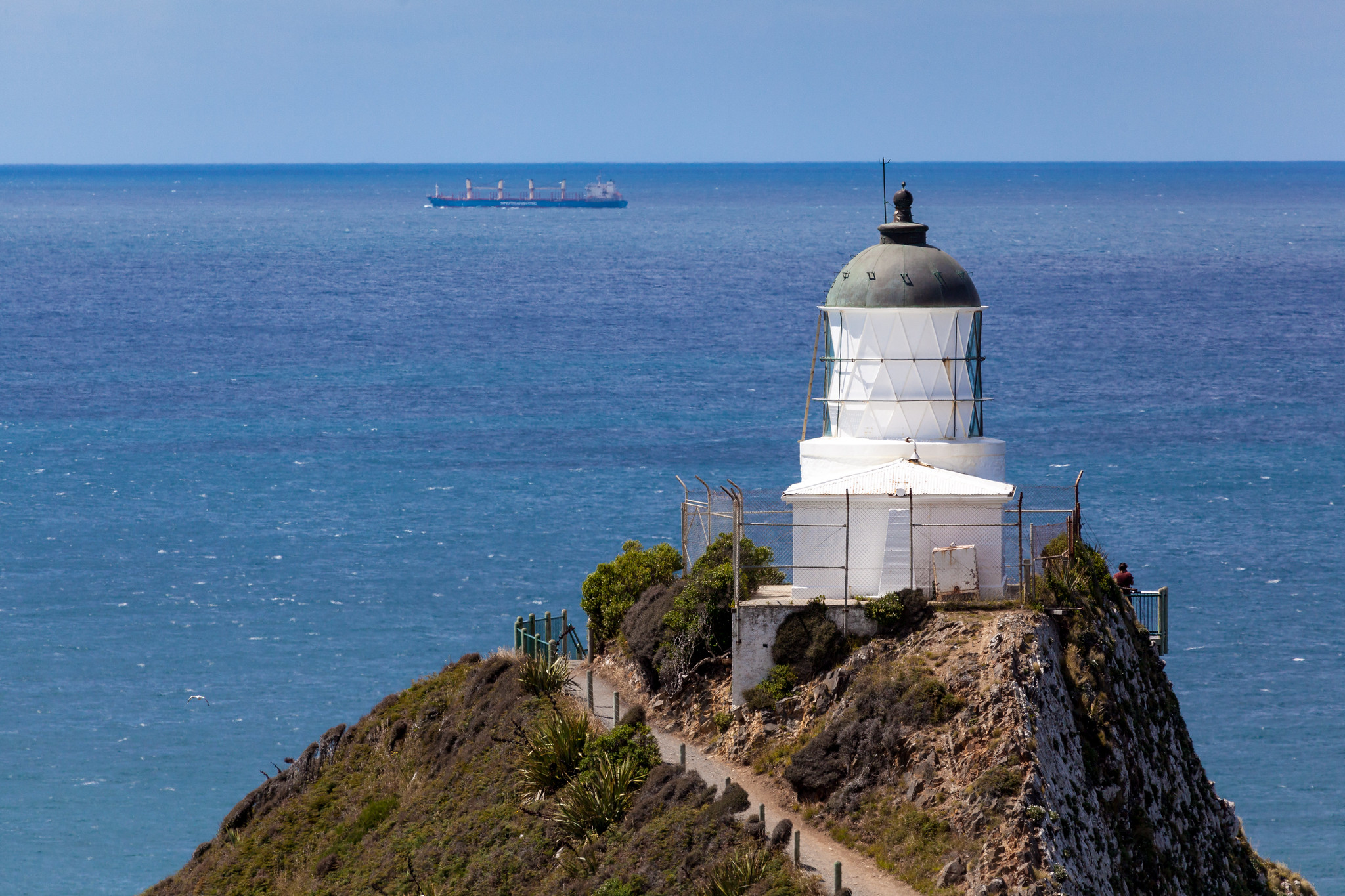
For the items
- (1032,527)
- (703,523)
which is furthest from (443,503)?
(1032,527)

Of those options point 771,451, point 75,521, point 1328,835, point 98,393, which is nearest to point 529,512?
point 771,451

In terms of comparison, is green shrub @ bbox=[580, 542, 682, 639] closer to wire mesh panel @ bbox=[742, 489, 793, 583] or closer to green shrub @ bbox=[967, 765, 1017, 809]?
wire mesh panel @ bbox=[742, 489, 793, 583]

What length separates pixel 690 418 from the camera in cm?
10506

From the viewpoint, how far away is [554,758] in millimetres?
30688

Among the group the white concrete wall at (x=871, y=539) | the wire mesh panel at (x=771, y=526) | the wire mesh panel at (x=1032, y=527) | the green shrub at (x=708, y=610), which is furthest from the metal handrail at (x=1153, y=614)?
the green shrub at (x=708, y=610)

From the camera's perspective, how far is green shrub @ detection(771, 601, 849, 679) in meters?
29.5

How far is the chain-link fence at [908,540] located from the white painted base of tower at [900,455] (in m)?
1.11

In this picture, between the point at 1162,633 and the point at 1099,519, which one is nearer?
the point at 1162,633

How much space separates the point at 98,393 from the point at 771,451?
53291 mm

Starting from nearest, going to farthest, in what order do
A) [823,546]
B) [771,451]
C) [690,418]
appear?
[823,546] → [771,451] → [690,418]

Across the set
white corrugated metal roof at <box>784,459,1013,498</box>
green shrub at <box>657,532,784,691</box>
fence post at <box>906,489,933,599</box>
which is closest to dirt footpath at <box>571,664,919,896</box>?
green shrub at <box>657,532,784,691</box>

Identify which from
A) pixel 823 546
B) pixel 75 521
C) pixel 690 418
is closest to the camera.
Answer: pixel 823 546

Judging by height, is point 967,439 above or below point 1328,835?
above

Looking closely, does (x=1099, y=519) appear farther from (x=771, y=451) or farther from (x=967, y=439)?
(x=967, y=439)
